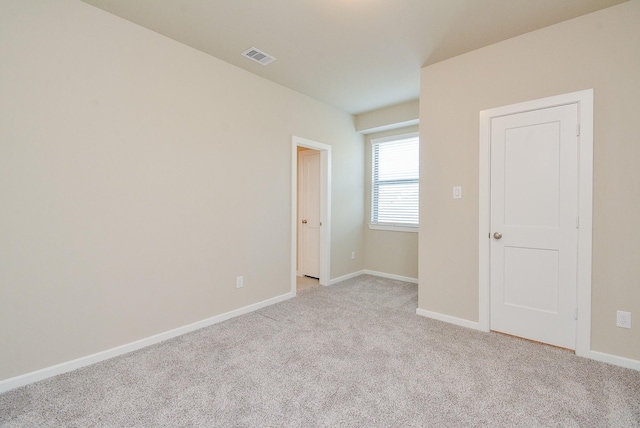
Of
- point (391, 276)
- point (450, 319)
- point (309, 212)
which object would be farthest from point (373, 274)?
point (450, 319)

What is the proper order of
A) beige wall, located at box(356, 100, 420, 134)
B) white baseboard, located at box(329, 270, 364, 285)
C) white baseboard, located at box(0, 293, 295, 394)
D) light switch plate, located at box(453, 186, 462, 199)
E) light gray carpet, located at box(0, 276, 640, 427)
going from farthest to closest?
white baseboard, located at box(329, 270, 364, 285)
beige wall, located at box(356, 100, 420, 134)
light switch plate, located at box(453, 186, 462, 199)
white baseboard, located at box(0, 293, 295, 394)
light gray carpet, located at box(0, 276, 640, 427)

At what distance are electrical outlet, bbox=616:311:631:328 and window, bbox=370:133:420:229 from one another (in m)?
2.50

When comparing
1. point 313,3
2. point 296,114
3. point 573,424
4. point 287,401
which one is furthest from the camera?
point 296,114

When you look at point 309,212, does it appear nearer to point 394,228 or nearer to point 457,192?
point 394,228

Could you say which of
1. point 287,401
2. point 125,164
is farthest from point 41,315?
point 287,401

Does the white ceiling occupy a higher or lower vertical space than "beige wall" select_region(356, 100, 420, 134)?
higher

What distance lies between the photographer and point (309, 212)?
15.8 feet

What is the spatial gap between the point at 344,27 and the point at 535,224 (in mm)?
2381

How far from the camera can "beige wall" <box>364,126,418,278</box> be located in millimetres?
4547

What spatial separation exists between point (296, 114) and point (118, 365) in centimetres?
320

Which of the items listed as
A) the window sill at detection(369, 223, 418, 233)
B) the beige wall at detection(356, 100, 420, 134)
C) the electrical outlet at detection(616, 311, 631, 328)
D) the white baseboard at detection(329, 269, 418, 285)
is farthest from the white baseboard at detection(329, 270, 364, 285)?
the electrical outlet at detection(616, 311, 631, 328)

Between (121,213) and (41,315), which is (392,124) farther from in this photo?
(41,315)

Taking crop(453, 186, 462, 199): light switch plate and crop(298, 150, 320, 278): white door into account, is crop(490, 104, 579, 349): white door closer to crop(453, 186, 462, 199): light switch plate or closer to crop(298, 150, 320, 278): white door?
crop(453, 186, 462, 199): light switch plate

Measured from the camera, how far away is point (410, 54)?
2.87 metres
